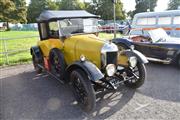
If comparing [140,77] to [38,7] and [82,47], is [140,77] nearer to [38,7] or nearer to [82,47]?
[82,47]

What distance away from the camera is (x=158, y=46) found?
6.33 meters

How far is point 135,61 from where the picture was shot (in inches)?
171

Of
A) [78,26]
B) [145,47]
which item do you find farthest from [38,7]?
[78,26]

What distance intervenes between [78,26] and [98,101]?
2.06 metres

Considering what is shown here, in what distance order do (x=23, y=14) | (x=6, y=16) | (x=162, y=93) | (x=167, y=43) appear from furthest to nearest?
(x=23, y=14) < (x=6, y=16) < (x=167, y=43) < (x=162, y=93)

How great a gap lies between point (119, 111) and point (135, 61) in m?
1.33

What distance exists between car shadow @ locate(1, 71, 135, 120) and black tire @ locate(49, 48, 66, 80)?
39 cm

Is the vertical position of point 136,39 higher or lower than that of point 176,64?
higher

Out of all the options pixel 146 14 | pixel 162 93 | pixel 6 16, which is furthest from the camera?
pixel 6 16

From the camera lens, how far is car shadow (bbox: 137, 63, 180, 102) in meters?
4.16

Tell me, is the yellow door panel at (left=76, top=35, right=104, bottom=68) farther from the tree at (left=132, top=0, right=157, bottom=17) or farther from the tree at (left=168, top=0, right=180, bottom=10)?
the tree at (left=132, top=0, right=157, bottom=17)

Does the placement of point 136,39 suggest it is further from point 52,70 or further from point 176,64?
point 52,70

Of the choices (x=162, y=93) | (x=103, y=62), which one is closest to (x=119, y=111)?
(x=103, y=62)

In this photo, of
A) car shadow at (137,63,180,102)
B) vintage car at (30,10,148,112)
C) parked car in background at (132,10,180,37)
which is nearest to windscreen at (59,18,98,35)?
vintage car at (30,10,148,112)
